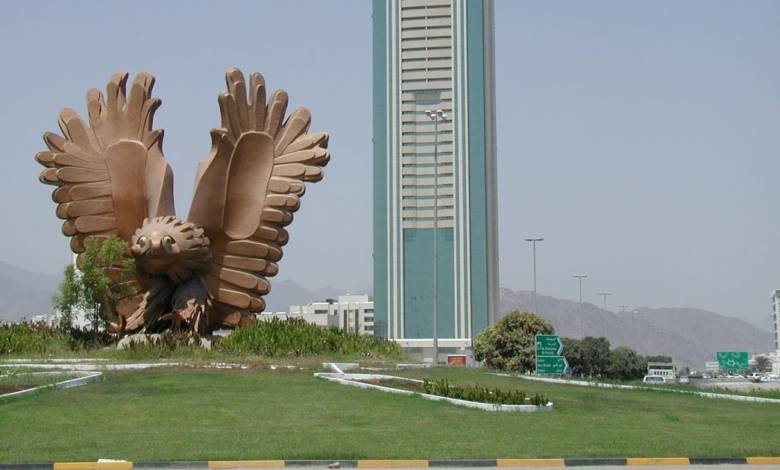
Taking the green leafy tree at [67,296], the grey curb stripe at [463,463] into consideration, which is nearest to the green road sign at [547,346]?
the green leafy tree at [67,296]

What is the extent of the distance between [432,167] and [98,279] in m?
71.7

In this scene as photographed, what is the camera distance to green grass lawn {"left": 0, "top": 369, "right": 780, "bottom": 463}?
13.8 meters

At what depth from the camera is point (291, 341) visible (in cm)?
3244

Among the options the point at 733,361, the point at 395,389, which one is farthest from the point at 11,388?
the point at 733,361

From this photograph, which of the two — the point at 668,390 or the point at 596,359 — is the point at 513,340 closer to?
the point at 596,359

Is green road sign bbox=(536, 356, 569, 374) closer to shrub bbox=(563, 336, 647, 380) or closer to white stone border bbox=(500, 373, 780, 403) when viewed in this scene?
white stone border bbox=(500, 373, 780, 403)

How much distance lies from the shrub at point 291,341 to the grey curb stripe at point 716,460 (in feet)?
63.7

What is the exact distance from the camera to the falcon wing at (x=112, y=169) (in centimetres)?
3447

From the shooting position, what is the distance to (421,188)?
105 meters

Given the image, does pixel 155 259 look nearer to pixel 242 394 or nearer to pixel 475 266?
pixel 242 394

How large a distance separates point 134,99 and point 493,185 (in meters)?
73.1

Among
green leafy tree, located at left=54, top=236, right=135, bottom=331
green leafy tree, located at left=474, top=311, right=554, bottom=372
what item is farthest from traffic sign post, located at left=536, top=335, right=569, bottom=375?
green leafy tree, located at left=474, top=311, right=554, bottom=372

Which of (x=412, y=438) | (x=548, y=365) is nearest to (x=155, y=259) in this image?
(x=548, y=365)

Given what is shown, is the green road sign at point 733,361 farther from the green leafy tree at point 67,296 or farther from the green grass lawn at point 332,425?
the green leafy tree at point 67,296
